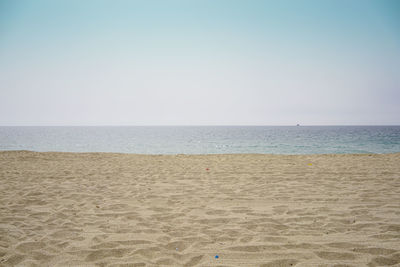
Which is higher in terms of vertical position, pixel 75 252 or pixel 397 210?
pixel 397 210

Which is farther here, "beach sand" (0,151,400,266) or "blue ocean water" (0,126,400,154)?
"blue ocean water" (0,126,400,154)

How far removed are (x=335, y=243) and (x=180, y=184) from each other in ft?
14.1

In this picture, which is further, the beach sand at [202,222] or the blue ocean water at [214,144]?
the blue ocean water at [214,144]

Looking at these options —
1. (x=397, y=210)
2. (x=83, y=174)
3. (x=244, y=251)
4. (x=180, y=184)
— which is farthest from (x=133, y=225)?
(x=83, y=174)

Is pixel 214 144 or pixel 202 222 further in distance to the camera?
pixel 214 144

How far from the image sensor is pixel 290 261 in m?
2.64

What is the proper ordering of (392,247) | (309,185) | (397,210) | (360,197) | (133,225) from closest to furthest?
1. (392,247)
2. (133,225)
3. (397,210)
4. (360,197)
5. (309,185)

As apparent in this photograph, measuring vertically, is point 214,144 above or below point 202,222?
below

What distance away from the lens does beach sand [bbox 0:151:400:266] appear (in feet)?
9.09

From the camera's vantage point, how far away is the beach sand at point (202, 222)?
277cm

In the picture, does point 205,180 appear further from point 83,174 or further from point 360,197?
point 83,174

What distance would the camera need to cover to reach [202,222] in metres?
3.82

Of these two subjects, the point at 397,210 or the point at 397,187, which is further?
the point at 397,187

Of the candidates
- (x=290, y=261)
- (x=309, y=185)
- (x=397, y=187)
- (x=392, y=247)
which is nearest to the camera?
(x=290, y=261)
